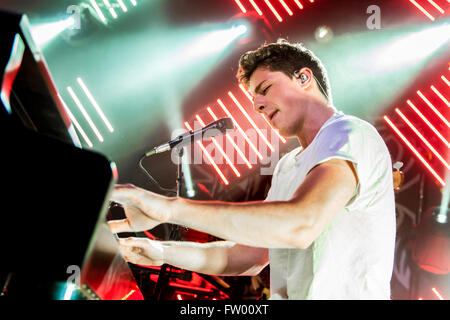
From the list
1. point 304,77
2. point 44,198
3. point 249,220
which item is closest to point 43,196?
point 44,198

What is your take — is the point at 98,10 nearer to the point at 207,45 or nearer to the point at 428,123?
the point at 207,45

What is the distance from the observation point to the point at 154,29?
5.06 meters

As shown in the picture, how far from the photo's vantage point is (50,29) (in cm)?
488

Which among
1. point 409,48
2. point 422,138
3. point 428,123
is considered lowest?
point 422,138

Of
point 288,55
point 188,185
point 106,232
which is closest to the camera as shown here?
point 106,232

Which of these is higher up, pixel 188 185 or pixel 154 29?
pixel 154 29

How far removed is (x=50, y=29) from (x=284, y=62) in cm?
409

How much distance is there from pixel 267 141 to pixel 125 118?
2.31 m

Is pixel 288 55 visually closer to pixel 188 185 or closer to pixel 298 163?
pixel 298 163

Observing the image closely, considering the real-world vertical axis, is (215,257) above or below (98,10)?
below

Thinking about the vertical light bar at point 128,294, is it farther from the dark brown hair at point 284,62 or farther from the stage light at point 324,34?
the stage light at point 324,34

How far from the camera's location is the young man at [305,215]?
1246 millimetres
